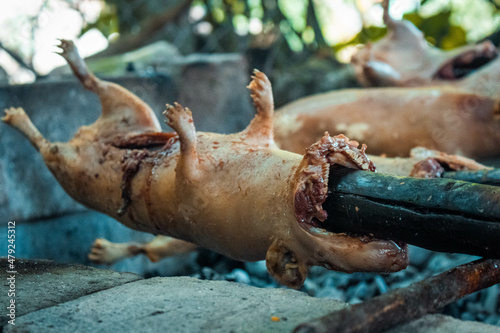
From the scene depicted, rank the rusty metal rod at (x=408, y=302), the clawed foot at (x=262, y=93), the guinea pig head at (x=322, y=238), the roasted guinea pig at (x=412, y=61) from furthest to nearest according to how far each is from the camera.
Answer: the roasted guinea pig at (x=412, y=61) < the clawed foot at (x=262, y=93) < the guinea pig head at (x=322, y=238) < the rusty metal rod at (x=408, y=302)

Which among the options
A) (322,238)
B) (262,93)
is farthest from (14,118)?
(322,238)

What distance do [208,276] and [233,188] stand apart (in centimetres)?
173

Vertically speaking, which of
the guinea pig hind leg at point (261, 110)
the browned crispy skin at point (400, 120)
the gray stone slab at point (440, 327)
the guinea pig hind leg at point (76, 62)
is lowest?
the browned crispy skin at point (400, 120)

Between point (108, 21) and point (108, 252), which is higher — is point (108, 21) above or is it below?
above

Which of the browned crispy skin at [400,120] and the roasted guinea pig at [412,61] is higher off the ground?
the roasted guinea pig at [412,61]

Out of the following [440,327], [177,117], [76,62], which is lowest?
[440,327]

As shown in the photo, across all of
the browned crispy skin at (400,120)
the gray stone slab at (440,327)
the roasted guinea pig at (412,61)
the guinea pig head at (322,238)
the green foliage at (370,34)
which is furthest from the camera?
the green foliage at (370,34)

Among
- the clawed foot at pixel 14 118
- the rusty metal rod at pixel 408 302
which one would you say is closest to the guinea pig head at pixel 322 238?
the rusty metal rod at pixel 408 302

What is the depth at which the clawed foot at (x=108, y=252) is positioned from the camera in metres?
3.52

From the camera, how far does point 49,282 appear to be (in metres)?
2.35

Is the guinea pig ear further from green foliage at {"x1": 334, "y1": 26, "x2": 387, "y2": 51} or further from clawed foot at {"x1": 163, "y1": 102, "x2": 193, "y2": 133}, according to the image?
green foliage at {"x1": 334, "y1": 26, "x2": 387, "y2": 51}

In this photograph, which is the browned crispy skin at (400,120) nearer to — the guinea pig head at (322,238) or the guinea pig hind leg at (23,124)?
the guinea pig hind leg at (23,124)

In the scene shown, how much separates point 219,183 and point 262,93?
0.51 meters

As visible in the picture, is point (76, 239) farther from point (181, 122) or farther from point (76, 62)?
point (181, 122)
